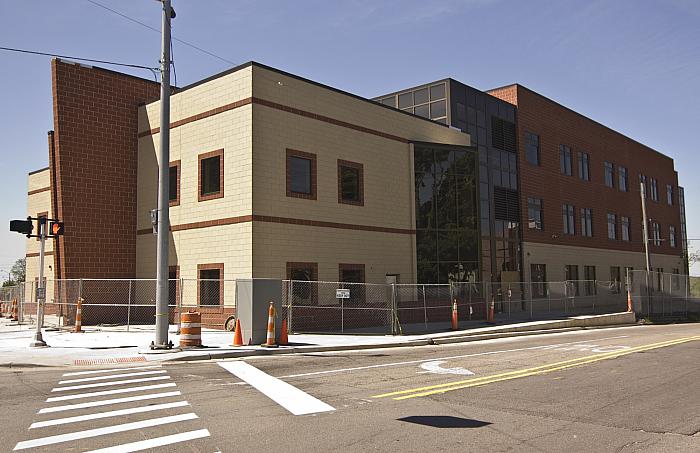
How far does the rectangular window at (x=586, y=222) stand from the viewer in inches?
1791

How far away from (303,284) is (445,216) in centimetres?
913

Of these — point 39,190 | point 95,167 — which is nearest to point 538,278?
point 95,167

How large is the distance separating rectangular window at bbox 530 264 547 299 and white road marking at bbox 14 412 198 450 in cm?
3101

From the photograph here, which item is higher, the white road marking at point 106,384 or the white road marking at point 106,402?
the white road marking at point 106,402

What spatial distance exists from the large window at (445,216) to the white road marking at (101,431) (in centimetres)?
2147

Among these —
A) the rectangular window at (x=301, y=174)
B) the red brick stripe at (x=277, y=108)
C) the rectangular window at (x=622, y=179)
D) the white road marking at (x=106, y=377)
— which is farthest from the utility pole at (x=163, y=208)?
the rectangular window at (x=622, y=179)

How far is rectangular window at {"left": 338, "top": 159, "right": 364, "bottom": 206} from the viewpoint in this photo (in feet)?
86.6

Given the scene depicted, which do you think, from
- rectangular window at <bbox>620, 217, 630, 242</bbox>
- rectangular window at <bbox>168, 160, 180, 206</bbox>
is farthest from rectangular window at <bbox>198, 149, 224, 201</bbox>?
rectangular window at <bbox>620, 217, 630, 242</bbox>

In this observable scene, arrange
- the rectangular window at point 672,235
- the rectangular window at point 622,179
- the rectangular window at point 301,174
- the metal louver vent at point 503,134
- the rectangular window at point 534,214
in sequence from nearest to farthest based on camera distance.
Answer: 1. the rectangular window at point 301,174
2. the metal louver vent at point 503,134
3. the rectangular window at point 534,214
4. the rectangular window at point 622,179
5. the rectangular window at point 672,235

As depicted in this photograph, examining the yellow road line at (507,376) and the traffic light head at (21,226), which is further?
the traffic light head at (21,226)

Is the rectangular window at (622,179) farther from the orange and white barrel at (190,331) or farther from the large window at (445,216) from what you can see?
the orange and white barrel at (190,331)

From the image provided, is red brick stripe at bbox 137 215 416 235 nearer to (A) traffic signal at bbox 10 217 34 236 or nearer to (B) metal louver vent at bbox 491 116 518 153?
(A) traffic signal at bbox 10 217 34 236

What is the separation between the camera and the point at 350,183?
26.9 meters

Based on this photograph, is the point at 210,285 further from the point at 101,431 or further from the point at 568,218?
the point at 568,218
